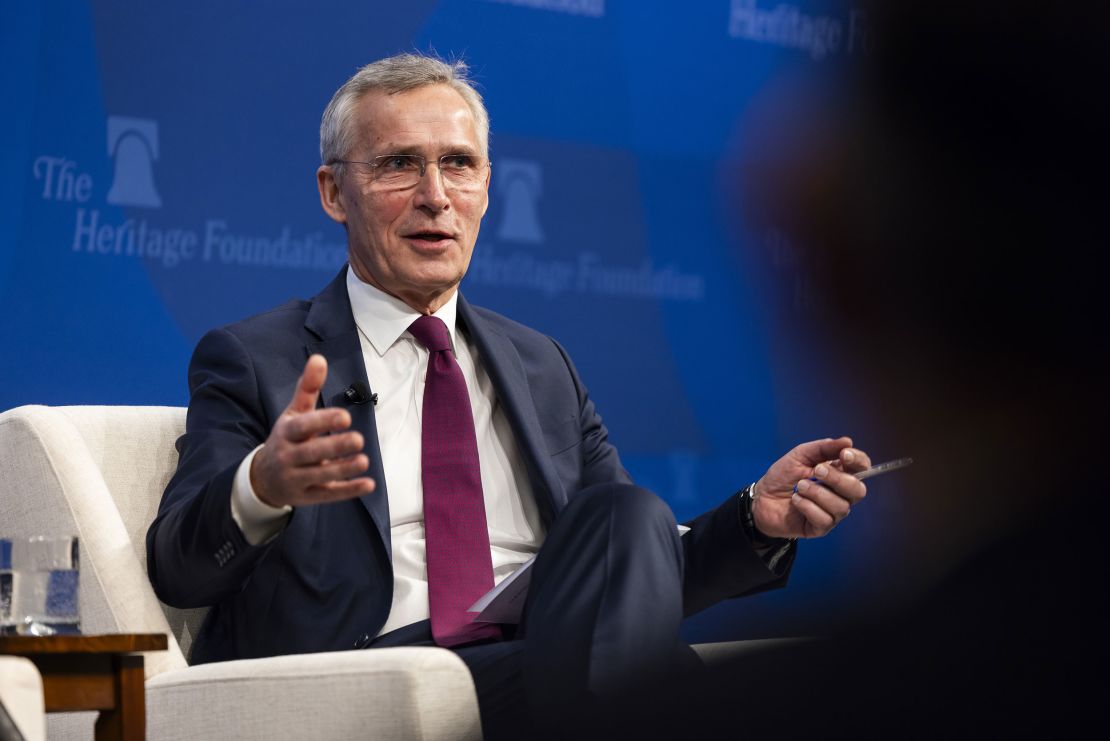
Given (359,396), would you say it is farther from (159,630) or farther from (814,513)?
(814,513)

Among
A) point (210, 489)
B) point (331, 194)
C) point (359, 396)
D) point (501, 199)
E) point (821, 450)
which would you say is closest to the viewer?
point (210, 489)

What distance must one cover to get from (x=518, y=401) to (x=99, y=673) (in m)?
Result: 0.94

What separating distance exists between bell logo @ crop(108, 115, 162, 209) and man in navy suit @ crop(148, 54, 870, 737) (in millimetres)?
1067

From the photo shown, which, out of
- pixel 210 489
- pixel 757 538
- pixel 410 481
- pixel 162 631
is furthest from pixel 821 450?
pixel 162 631

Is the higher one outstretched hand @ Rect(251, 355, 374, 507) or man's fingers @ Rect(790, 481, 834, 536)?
outstretched hand @ Rect(251, 355, 374, 507)

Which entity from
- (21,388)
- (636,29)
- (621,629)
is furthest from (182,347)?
(621,629)

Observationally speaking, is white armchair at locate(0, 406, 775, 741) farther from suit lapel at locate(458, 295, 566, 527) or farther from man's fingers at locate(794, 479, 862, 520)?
suit lapel at locate(458, 295, 566, 527)

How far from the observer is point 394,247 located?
2.42m

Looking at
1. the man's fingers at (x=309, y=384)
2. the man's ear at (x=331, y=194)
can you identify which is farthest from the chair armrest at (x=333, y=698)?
the man's ear at (x=331, y=194)

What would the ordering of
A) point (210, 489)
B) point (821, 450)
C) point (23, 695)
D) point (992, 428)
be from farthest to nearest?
point (821, 450), point (210, 489), point (23, 695), point (992, 428)

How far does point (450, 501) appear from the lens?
2.17 meters

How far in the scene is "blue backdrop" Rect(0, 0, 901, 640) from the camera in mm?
3332

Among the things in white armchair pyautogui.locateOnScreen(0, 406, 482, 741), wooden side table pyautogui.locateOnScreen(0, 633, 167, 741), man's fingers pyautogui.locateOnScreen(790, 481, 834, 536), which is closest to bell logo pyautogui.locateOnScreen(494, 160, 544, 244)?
white armchair pyautogui.locateOnScreen(0, 406, 482, 741)

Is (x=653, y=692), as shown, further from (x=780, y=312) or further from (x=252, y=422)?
(x=780, y=312)
